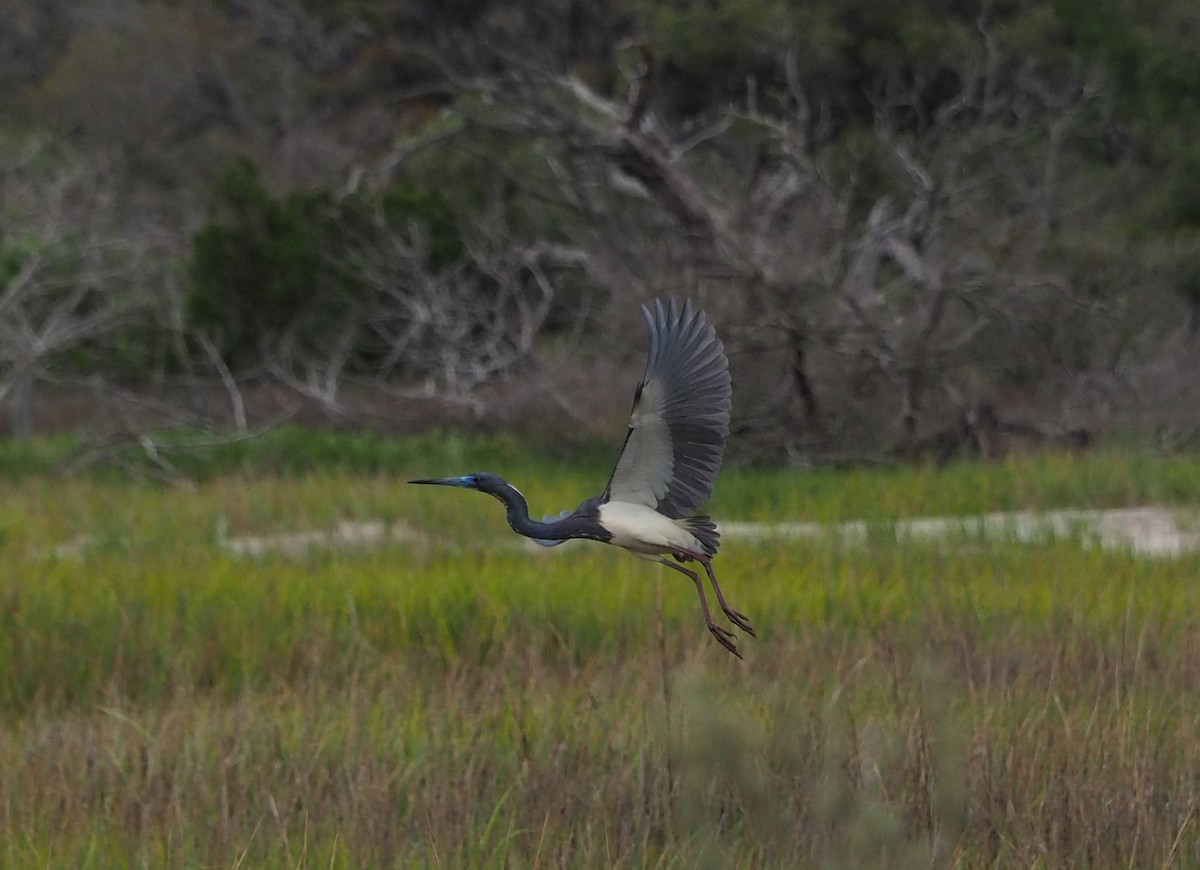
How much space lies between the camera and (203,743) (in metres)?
3.60

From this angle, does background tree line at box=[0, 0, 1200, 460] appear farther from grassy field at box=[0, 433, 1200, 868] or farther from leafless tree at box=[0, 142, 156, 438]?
grassy field at box=[0, 433, 1200, 868]

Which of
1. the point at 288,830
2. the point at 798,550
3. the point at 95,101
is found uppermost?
the point at 95,101

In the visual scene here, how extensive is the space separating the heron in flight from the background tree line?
18.9 feet

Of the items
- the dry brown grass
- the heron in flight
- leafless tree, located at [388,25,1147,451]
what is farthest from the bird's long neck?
leafless tree, located at [388,25,1147,451]

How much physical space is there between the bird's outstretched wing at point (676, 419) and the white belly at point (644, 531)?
0.06 feet

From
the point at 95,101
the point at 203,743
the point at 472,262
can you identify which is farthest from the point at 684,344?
the point at 95,101

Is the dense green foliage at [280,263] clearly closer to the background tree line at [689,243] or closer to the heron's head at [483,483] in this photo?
the background tree line at [689,243]

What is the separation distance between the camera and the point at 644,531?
1.06 meters

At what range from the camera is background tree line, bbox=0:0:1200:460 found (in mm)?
9773

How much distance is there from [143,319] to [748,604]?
36.1 feet

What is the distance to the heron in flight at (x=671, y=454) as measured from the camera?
1.08 m

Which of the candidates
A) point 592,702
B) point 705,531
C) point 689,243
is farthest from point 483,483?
point 689,243

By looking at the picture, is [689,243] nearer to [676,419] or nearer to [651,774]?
[651,774]

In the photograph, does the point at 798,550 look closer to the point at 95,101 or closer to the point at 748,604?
the point at 748,604
